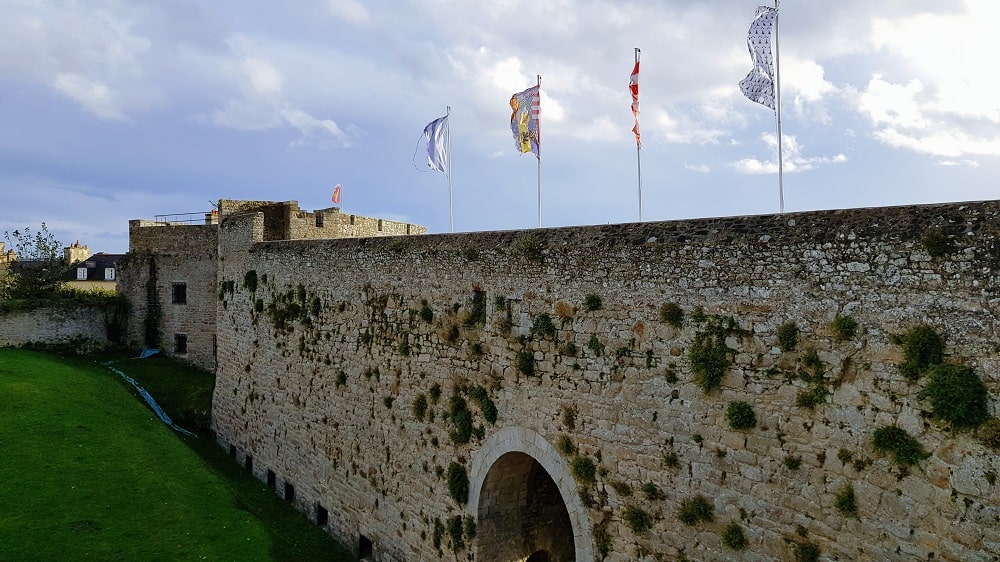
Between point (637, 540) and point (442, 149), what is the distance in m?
14.4

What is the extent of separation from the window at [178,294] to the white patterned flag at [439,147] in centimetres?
1926

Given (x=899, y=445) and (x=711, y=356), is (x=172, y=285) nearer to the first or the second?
(x=711, y=356)

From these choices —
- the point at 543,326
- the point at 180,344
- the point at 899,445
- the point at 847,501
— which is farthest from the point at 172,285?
the point at 899,445

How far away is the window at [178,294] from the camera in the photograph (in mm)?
33750

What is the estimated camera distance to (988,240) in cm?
725

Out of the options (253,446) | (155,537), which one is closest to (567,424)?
(155,537)

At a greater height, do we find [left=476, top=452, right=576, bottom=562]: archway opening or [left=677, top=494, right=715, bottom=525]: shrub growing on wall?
[left=677, top=494, right=715, bottom=525]: shrub growing on wall

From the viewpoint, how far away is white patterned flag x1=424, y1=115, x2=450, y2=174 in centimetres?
2130

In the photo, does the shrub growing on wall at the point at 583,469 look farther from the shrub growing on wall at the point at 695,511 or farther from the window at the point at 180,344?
the window at the point at 180,344

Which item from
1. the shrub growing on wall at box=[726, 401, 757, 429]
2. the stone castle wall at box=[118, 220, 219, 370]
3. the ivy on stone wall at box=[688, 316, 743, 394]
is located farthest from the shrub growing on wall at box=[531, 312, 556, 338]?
the stone castle wall at box=[118, 220, 219, 370]

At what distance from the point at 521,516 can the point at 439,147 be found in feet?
39.9

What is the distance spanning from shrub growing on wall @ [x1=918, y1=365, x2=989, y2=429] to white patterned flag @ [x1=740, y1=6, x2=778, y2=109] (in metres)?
7.22

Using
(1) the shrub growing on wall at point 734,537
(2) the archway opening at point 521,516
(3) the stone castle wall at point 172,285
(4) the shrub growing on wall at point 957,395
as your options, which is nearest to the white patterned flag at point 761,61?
(4) the shrub growing on wall at point 957,395

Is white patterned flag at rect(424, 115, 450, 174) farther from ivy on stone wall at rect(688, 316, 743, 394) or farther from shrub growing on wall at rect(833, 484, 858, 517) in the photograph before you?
shrub growing on wall at rect(833, 484, 858, 517)
